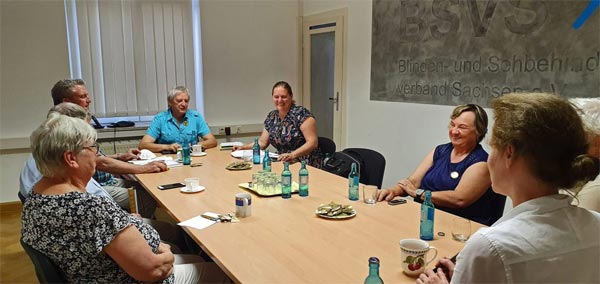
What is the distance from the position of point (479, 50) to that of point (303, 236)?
7.93 feet

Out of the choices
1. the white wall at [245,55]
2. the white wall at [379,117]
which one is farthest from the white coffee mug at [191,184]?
the white wall at [245,55]

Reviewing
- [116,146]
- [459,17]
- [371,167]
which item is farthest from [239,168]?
[116,146]

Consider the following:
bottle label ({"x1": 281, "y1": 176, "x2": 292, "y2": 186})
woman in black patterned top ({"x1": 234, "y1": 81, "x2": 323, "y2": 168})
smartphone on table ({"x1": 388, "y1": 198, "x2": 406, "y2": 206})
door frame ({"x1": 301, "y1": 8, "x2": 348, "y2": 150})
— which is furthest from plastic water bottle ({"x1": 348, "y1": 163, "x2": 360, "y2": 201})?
door frame ({"x1": 301, "y1": 8, "x2": 348, "y2": 150})

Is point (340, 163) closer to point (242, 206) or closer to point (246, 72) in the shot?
point (242, 206)

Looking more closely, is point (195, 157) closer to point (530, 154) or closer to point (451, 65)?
point (451, 65)

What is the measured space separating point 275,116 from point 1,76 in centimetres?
275

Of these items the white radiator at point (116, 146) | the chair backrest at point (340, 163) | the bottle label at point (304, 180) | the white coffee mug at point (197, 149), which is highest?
the bottle label at point (304, 180)

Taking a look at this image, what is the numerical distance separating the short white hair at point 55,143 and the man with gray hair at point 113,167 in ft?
4.37

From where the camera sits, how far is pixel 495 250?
3.09ft

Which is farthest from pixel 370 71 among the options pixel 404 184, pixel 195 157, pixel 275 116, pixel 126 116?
pixel 126 116

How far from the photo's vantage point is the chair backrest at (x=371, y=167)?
9.75 feet

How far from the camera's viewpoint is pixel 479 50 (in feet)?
11.0

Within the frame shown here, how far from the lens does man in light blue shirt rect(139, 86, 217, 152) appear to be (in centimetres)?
371

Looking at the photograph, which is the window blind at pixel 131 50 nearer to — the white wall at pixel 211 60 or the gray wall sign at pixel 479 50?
the white wall at pixel 211 60
